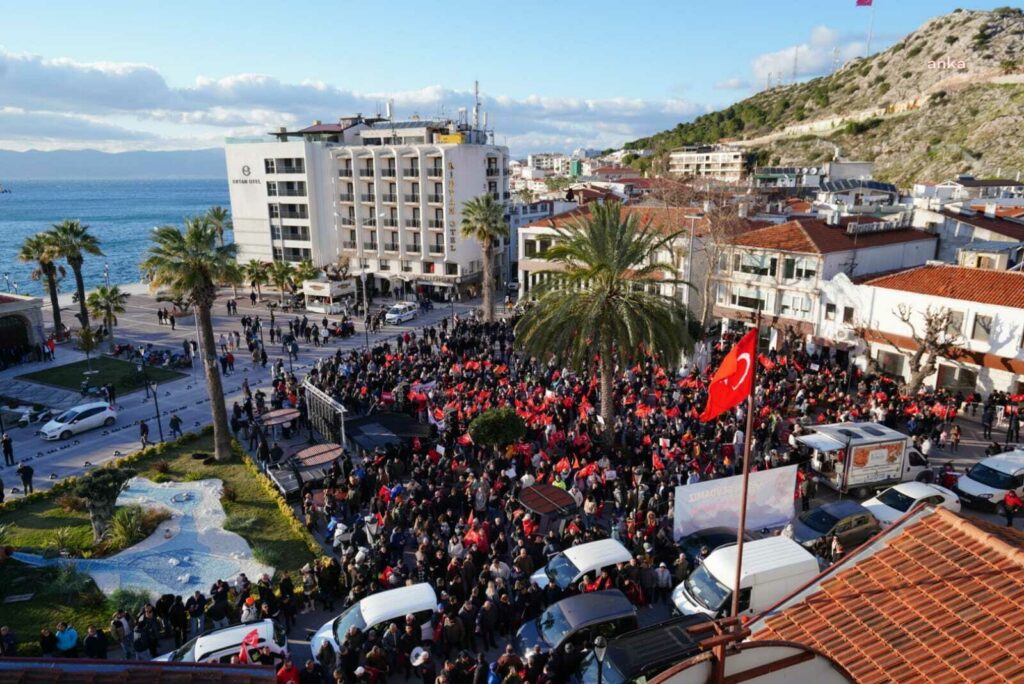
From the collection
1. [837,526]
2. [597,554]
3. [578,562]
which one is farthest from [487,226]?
[578,562]

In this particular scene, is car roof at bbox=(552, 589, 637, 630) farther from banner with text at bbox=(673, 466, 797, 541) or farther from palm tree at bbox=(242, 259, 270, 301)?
palm tree at bbox=(242, 259, 270, 301)

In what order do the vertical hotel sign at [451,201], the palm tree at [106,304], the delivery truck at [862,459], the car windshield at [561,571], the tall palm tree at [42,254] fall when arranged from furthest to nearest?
the vertical hotel sign at [451,201]
the palm tree at [106,304]
the tall palm tree at [42,254]
the delivery truck at [862,459]
the car windshield at [561,571]

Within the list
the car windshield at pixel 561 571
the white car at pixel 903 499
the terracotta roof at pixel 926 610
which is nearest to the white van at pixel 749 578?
the car windshield at pixel 561 571

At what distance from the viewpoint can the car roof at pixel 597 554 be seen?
1497 cm

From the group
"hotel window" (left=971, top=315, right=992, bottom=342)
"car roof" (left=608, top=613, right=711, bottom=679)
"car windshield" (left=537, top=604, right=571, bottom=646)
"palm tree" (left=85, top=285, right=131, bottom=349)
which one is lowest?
"car windshield" (left=537, top=604, right=571, bottom=646)

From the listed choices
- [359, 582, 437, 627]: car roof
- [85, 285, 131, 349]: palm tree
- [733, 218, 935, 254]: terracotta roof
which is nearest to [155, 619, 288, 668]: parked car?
[359, 582, 437, 627]: car roof

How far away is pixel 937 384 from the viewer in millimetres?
30969

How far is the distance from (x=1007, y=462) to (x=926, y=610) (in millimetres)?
17197

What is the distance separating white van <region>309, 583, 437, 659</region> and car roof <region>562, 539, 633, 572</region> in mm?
3460

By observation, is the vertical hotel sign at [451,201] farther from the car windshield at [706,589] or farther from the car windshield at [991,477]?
the car windshield at [706,589]

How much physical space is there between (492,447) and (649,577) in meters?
8.74

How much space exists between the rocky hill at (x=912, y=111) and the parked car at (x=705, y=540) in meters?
81.3

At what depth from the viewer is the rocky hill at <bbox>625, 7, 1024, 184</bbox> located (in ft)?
319

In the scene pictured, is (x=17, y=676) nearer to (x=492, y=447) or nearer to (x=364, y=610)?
(x=364, y=610)
